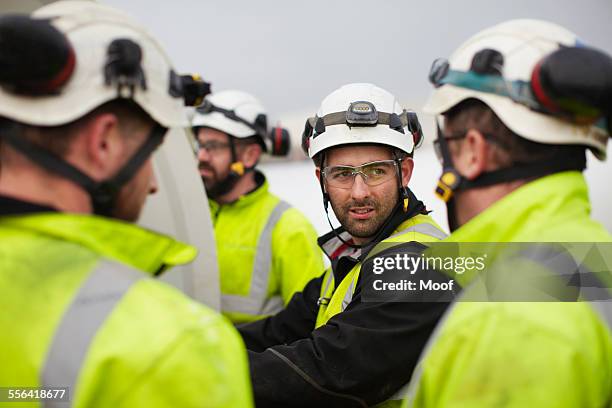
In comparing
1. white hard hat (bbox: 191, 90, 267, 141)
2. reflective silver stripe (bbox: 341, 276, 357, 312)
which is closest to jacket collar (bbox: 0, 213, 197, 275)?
reflective silver stripe (bbox: 341, 276, 357, 312)

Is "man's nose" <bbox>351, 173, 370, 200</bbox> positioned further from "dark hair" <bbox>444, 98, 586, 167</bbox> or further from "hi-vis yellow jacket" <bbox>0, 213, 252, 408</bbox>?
"hi-vis yellow jacket" <bbox>0, 213, 252, 408</bbox>

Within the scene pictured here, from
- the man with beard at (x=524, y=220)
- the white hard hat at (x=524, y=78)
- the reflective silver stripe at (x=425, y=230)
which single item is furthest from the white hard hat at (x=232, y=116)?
the white hard hat at (x=524, y=78)

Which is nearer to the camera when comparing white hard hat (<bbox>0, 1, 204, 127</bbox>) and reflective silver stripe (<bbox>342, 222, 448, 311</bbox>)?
white hard hat (<bbox>0, 1, 204, 127</bbox>)

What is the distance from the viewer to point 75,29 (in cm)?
166

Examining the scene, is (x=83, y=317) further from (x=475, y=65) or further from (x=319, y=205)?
(x=319, y=205)

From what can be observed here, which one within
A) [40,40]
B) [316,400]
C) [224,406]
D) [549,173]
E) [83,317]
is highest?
[40,40]

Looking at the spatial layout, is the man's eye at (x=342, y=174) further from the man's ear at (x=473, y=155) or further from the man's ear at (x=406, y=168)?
the man's ear at (x=473, y=155)

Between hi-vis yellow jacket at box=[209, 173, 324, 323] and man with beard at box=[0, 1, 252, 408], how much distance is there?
7.60 feet

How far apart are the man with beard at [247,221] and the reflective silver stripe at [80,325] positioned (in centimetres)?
257

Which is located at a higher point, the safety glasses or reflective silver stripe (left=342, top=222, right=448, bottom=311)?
the safety glasses

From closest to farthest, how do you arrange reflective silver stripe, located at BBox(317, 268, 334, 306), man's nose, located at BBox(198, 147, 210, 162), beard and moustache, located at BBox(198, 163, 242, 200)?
reflective silver stripe, located at BBox(317, 268, 334, 306) → beard and moustache, located at BBox(198, 163, 242, 200) → man's nose, located at BBox(198, 147, 210, 162)

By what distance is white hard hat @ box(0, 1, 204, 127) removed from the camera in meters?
1.57

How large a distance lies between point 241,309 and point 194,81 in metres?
2.22

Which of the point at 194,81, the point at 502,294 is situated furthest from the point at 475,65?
the point at 194,81
